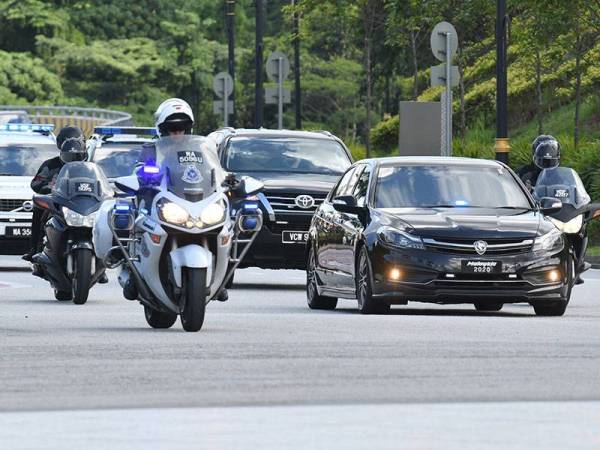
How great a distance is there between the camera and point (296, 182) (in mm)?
24969

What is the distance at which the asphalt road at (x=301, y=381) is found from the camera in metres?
9.76

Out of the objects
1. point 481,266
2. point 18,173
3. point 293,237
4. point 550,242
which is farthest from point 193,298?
point 18,173

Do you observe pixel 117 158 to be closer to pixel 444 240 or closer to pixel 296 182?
pixel 296 182

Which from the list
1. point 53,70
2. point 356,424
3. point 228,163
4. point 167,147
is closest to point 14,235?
point 228,163

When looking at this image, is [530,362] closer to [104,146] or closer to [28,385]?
[28,385]

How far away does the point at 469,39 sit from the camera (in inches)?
2169

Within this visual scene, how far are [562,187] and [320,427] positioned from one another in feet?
40.3

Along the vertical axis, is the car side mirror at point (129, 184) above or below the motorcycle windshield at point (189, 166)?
below

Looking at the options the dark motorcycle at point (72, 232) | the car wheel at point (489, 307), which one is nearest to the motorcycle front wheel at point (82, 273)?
the dark motorcycle at point (72, 232)

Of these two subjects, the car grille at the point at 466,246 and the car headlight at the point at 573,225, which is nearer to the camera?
the car grille at the point at 466,246

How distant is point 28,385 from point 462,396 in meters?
2.39

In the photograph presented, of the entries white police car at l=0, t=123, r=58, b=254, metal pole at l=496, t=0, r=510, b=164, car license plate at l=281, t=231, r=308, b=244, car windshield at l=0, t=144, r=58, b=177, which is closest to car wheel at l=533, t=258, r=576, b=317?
car license plate at l=281, t=231, r=308, b=244

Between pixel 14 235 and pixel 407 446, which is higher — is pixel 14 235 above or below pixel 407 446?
below

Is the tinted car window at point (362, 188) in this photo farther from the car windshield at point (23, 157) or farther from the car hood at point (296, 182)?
the car windshield at point (23, 157)
